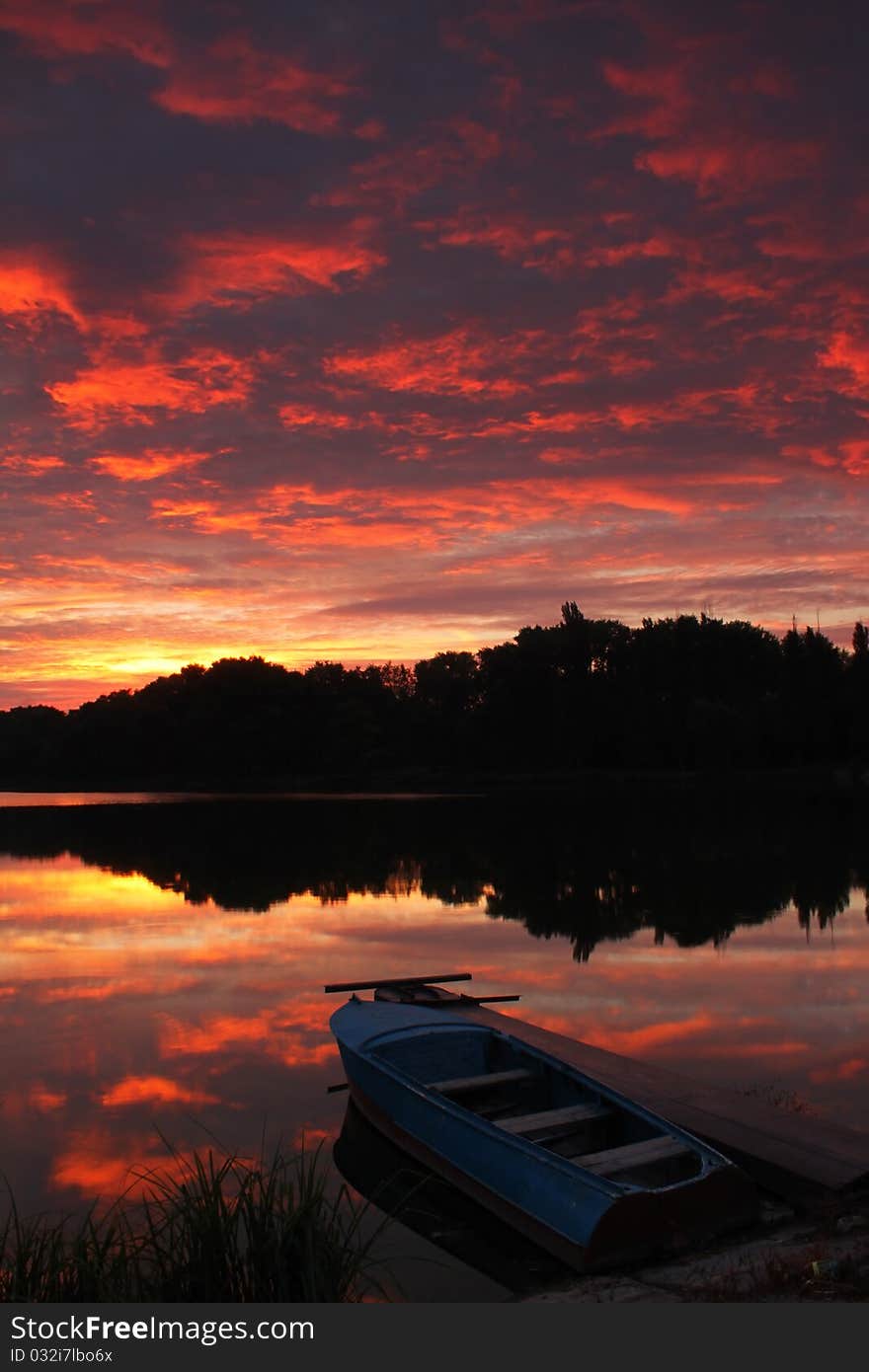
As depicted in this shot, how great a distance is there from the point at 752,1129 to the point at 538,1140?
6.01ft

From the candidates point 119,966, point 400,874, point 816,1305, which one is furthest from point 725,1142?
point 400,874

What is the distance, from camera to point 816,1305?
5.72 metres

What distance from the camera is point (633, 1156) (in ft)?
24.8

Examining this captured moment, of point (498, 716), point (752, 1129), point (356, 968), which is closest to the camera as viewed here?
point (752, 1129)

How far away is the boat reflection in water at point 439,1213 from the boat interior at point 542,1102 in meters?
0.65

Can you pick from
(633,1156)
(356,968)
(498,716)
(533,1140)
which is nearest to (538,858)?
(356,968)

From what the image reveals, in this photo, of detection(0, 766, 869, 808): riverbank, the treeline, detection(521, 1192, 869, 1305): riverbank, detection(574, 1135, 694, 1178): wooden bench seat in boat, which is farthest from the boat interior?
the treeline

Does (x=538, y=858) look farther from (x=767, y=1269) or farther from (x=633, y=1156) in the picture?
(x=767, y=1269)

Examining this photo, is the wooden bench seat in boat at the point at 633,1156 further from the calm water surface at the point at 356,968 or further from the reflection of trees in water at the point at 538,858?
the reflection of trees in water at the point at 538,858

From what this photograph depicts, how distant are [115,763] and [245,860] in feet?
338

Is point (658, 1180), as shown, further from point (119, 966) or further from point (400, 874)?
point (400, 874)

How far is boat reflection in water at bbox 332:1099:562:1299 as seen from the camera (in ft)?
24.1

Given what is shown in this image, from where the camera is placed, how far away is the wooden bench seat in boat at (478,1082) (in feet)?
31.2

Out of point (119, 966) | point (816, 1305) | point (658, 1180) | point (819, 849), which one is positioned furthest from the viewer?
point (819, 849)
